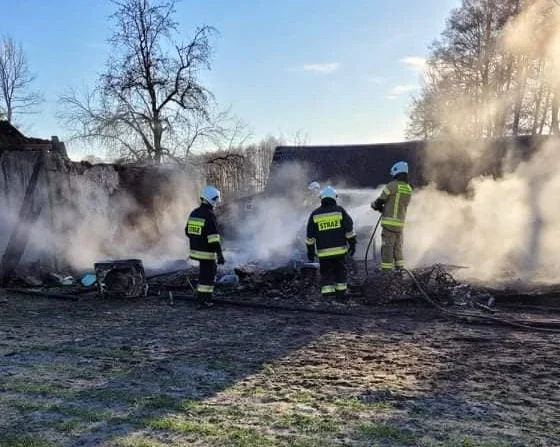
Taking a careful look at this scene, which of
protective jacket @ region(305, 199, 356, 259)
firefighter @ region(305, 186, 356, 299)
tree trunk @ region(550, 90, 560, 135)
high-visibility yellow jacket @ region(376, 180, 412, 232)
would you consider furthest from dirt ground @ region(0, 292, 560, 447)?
tree trunk @ region(550, 90, 560, 135)

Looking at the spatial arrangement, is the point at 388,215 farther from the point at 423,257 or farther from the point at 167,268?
the point at 167,268

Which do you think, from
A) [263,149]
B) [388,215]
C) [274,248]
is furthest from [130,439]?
[263,149]

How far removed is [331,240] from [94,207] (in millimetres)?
7654

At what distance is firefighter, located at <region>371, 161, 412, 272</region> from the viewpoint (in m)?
9.10

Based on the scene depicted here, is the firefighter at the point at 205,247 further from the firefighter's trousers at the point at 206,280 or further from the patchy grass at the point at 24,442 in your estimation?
the patchy grass at the point at 24,442

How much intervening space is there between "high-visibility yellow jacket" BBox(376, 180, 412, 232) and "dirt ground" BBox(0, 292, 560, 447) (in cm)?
184

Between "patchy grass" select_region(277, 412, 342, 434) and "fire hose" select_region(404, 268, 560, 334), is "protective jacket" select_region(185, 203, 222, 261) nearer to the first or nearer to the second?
"fire hose" select_region(404, 268, 560, 334)

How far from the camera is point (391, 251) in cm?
914

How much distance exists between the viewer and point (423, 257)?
40.1 ft

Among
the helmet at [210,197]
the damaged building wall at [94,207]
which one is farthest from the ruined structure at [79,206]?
the helmet at [210,197]

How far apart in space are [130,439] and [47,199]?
9.46 metres

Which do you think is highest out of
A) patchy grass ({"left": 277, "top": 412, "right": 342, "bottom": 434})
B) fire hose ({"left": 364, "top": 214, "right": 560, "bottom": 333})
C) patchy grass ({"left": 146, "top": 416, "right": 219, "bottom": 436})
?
fire hose ({"left": 364, "top": 214, "right": 560, "bottom": 333})

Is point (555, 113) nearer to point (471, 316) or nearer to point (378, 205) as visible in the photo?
point (378, 205)

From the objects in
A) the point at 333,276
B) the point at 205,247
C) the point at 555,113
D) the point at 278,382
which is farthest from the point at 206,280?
the point at 555,113
